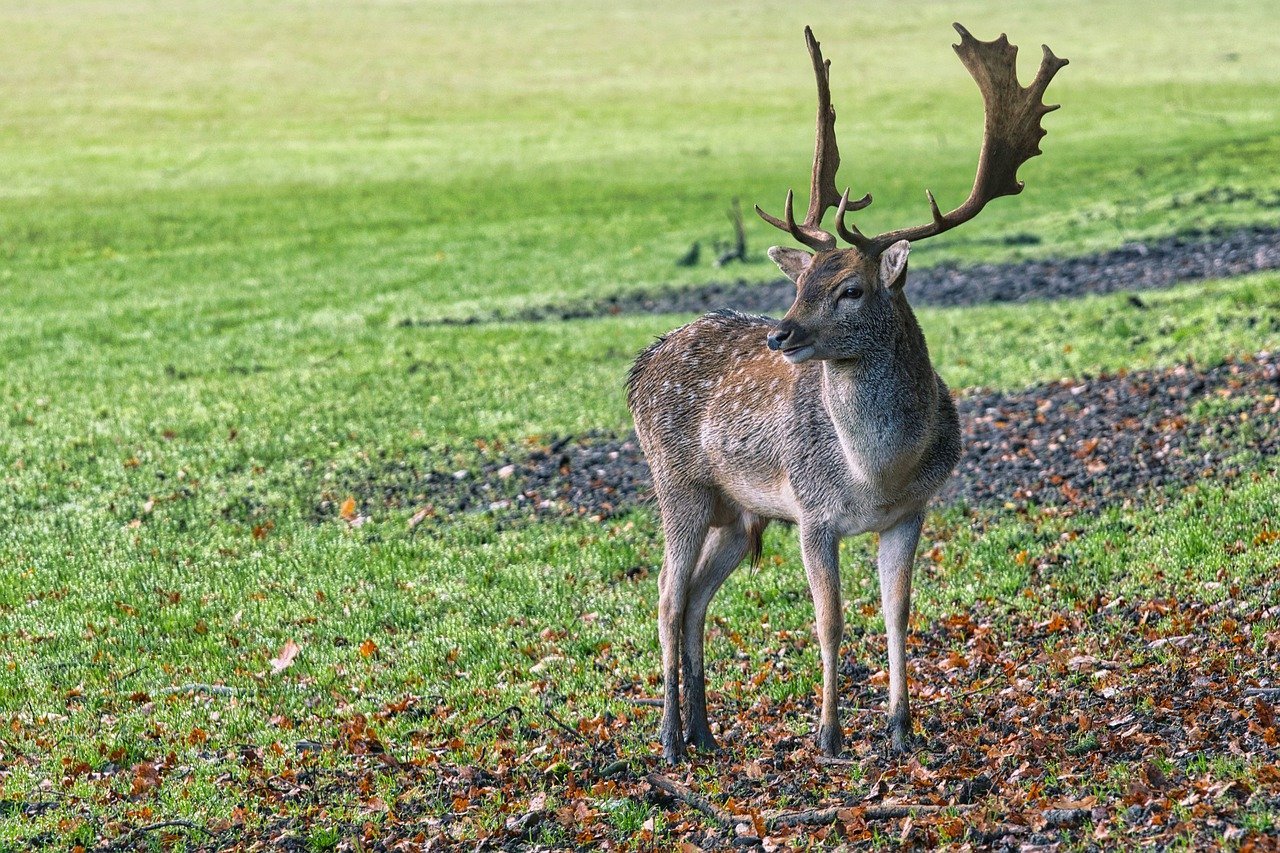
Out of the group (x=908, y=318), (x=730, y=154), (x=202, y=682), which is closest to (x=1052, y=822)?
(x=908, y=318)

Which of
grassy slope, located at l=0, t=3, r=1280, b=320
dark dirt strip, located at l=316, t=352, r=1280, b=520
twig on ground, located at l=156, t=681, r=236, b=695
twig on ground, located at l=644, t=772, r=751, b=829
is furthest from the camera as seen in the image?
grassy slope, located at l=0, t=3, r=1280, b=320

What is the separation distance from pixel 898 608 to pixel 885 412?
3.32 feet

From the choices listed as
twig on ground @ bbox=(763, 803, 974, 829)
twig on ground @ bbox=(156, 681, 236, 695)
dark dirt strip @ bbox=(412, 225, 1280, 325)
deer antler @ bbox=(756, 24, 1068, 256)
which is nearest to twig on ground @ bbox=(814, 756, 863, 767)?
twig on ground @ bbox=(763, 803, 974, 829)

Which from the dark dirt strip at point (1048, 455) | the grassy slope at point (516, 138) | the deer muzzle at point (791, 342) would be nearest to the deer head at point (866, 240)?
the deer muzzle at point (791, 342)

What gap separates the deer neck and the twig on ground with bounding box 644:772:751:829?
1.78m

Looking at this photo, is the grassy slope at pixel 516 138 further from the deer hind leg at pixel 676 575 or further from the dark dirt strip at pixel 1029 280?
the deer hind leg at pixel 676 575

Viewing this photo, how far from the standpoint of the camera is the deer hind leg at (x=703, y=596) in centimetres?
836

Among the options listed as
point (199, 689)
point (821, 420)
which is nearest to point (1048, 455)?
point (821, 420)

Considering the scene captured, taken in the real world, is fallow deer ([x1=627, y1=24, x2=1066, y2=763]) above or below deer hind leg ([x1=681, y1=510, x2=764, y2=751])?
above

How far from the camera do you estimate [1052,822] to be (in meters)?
6.43

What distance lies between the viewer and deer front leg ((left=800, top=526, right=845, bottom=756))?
782 centimetres

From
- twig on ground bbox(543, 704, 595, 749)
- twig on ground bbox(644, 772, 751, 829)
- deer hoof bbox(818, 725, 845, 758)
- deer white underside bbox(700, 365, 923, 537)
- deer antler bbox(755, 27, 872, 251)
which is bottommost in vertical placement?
twig on ground bbox(543, 704, 595, 749)

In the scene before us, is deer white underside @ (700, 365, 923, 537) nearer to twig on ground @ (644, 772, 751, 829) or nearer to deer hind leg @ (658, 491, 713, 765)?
deer hind leg @ (658, 491, 713, 765)

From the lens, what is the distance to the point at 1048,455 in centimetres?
1320
